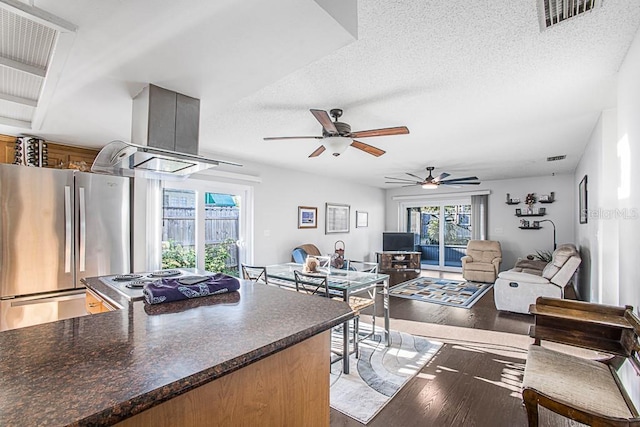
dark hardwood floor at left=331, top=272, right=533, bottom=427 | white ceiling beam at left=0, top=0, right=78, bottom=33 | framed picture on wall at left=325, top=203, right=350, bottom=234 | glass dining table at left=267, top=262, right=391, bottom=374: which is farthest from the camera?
framed picture on wall at left=325, top=203, right=350, bottom=234

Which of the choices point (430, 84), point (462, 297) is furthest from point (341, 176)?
point (430, 84)

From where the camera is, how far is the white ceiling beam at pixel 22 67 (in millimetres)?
1837

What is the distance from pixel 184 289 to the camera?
5.50ft

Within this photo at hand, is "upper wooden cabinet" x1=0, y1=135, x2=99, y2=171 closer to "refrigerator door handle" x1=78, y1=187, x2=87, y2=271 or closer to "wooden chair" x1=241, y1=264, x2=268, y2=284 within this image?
"refrigerator door handle" x1=78, y1=187, x2=87, y2=271

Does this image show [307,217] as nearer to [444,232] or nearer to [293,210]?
[293,210]

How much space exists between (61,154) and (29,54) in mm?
2243

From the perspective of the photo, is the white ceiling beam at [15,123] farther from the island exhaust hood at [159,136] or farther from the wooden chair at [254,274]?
the wooden chair at [254,274]

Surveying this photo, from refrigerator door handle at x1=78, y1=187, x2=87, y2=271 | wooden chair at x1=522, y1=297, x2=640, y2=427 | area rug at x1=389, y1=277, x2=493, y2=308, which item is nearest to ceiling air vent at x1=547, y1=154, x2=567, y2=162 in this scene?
area rug at x1=389, y1=277, x2=493, y2=308

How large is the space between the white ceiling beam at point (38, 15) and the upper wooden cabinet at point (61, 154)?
9.02 ft

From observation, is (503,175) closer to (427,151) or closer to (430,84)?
(427,151)

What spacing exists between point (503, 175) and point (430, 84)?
18.6ft

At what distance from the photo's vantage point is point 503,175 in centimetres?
702

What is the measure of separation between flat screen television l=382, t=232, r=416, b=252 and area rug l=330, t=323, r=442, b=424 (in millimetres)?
4944

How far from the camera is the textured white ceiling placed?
1.28 metres
